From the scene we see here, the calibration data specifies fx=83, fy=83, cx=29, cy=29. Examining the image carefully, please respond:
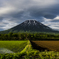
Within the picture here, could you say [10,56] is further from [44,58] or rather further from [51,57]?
[51,57]

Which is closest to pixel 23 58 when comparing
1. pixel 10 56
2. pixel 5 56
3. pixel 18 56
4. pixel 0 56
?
pixel 18 56

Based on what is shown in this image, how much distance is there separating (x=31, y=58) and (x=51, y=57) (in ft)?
5.34

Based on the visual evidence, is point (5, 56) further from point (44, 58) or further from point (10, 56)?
point (44, 58)

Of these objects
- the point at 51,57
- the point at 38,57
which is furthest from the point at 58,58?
the point at 38,57

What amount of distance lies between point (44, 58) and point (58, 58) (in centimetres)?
115

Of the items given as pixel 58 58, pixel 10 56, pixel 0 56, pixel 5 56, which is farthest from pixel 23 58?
pixel 58 58

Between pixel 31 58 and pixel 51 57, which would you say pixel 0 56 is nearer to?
pixel 31 58

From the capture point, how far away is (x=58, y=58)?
6770mm

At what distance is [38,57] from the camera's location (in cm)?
703

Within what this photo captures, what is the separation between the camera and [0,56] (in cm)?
689

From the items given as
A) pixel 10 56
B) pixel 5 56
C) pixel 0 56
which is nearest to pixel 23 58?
pixel 10 56

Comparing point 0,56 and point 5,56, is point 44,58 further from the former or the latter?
point 0,56

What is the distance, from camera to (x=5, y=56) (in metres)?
6.76

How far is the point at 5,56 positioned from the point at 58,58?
4.31m
